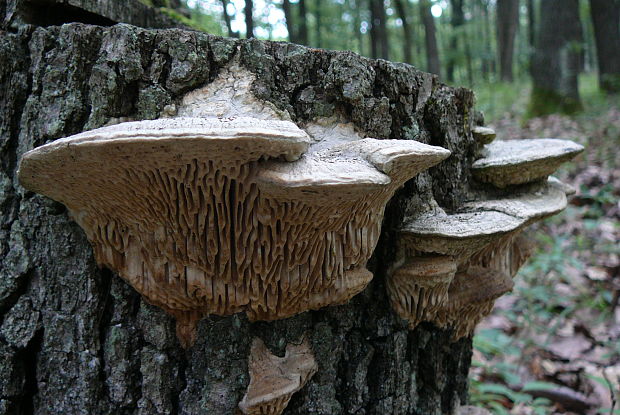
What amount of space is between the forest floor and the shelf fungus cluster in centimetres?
134

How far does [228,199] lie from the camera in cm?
157

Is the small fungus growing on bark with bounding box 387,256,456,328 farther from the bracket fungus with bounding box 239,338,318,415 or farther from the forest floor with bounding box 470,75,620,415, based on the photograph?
the forest floor with bounding box 470,75,620,415

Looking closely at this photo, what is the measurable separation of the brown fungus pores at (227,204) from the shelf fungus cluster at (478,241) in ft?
0.91

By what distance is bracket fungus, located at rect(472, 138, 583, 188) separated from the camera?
2338 mm

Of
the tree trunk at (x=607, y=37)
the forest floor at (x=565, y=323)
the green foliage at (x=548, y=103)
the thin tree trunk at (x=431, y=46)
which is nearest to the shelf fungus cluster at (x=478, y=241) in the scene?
the forest floor at (x=565, y=323)

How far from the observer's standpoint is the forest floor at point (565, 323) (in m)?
3.70

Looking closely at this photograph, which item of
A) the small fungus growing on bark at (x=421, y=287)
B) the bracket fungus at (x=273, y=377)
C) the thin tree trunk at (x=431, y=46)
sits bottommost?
the bracket fungus at (x=273, y=377)

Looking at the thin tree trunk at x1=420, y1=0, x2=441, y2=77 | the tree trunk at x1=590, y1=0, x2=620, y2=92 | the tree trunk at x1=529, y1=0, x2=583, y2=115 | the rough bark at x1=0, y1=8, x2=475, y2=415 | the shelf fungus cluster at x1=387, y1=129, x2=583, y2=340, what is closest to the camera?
the rough bark at x1=0, y1=8, x2=475, y2=415

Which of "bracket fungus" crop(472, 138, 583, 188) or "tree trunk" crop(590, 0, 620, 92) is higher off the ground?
"tree trunk" crop(590, 0, 620, 92)

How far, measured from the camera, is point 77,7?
8.30 feet

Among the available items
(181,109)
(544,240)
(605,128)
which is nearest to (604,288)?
(544,240)

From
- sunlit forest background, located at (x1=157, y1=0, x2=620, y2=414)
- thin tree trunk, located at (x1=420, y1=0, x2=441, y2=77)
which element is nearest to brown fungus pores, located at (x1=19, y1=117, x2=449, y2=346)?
sunlit forest background, located at (x1=157, y1=0, x2=620, y2=414)

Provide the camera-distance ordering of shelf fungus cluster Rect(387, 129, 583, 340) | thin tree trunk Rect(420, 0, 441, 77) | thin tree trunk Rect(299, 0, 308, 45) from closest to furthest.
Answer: shelf fungus cluster Rect(387, 129, 583, 340) → thin tree trunk Rect(420, 0, 441, 77) → thin tree trunk Rect(299, 0, 308, 45)

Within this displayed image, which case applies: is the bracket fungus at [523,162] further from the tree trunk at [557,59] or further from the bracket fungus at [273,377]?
the tree trunk at [557,59]
